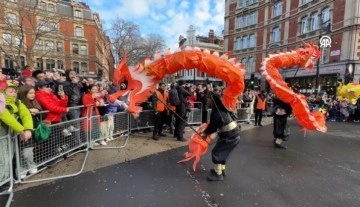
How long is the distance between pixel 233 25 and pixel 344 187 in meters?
36.3

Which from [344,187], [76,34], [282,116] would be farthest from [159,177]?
[76,34]

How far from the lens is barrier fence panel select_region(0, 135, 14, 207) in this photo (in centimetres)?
380

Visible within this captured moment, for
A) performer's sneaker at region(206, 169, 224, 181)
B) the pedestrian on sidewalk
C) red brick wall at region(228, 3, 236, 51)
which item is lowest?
performer's sneaker at region(206, 169, 224, 181)

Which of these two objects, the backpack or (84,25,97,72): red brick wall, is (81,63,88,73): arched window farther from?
the backpack

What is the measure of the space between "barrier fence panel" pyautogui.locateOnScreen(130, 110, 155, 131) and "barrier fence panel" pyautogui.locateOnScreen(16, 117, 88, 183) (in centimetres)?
219

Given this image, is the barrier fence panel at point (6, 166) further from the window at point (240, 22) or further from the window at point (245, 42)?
the window at point (240, 22)

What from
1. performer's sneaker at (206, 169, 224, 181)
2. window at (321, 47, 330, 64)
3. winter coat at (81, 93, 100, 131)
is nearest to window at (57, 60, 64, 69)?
window at (321, 47, 330, 64)

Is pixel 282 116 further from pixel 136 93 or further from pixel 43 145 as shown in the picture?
pixel 43 145

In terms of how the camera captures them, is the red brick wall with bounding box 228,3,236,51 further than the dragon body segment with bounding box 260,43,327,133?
Yes

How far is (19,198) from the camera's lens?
371 centimetres

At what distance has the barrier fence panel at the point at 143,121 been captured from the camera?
820 cm

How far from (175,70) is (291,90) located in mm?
3299

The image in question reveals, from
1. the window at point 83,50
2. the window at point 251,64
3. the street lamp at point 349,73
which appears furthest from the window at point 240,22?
the window at point 83,50

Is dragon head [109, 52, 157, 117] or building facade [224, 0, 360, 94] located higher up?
building facade [224, 0, 360, 94]
